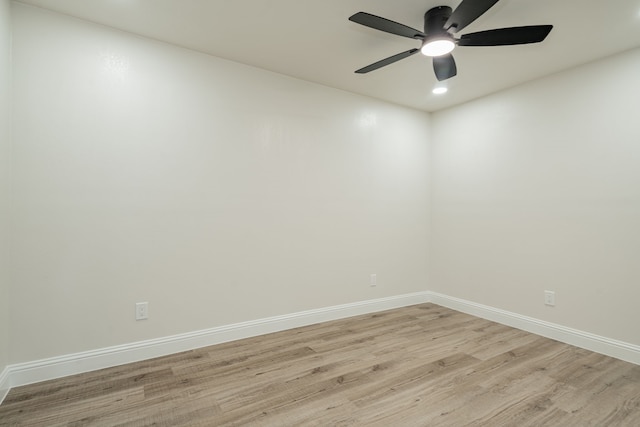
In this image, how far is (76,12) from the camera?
2.23 metres

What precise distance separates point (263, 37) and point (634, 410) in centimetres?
348

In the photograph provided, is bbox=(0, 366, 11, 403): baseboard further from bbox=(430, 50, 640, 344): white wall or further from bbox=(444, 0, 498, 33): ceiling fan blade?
bbox=(430, 50, 640, 344): white wall

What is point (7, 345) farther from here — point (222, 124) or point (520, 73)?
point (520, 73)

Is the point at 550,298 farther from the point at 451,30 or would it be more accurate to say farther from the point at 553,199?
the point at 451,30

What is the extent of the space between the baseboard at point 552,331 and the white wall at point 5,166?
162 inches

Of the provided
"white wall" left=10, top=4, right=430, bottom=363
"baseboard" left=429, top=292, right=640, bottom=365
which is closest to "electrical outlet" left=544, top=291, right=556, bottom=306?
"baseboard" left=429, top=292, right=640, bottom=365

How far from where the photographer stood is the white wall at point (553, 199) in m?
2.66

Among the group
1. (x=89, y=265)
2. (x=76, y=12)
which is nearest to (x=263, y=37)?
(x=76, y=12)

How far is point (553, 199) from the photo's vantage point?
3092 mm

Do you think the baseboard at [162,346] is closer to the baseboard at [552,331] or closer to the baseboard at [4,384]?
the baseboard at [4,384]

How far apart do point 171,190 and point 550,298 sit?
3.58 meters

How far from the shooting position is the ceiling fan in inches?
69.6

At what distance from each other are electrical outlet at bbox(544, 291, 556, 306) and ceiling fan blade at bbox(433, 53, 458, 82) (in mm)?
2262

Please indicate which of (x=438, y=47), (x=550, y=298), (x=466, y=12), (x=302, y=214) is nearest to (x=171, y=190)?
(x=302, y=214)
